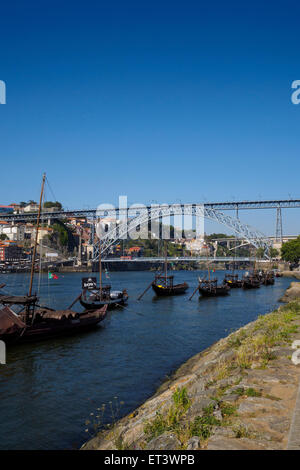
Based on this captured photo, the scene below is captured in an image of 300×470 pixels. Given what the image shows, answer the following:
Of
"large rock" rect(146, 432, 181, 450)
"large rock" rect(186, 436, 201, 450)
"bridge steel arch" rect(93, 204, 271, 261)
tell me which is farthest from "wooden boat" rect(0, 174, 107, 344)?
"bridge steel arch" rect(93, 204, 271, 261)

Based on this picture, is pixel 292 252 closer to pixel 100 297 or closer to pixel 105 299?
pixel 105 299

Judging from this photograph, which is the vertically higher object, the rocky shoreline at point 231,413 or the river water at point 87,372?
the rocky shoreline at point 231,413

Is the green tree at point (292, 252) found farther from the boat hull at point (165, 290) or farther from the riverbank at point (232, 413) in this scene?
the riverbank at point (232, 413)

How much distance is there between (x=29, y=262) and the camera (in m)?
95.5

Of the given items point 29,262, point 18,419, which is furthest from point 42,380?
point 29,262

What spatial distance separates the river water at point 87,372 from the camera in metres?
9.63

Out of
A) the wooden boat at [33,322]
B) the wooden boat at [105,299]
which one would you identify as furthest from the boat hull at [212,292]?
the wooden boat at [33,322]

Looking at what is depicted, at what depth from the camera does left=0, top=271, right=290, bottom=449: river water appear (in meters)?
9.63

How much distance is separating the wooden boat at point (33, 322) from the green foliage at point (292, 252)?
238ft

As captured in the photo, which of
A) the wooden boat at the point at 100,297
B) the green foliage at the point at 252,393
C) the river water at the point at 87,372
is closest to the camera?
the green foliage at the point at 252,393

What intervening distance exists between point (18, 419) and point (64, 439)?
1971 mm

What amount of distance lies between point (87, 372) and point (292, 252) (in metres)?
80.3

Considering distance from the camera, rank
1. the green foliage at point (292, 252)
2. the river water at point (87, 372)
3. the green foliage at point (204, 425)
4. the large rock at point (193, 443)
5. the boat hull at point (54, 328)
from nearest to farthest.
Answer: the large rock at point (193, 443)
the green foliage at point (204, 425)
the river water at point (87, 372)
the boat hull at point (54, 328)
the green foliage at point (292, 252)

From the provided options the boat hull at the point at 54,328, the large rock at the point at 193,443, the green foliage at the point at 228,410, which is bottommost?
the boat hull at the point at 54,328
